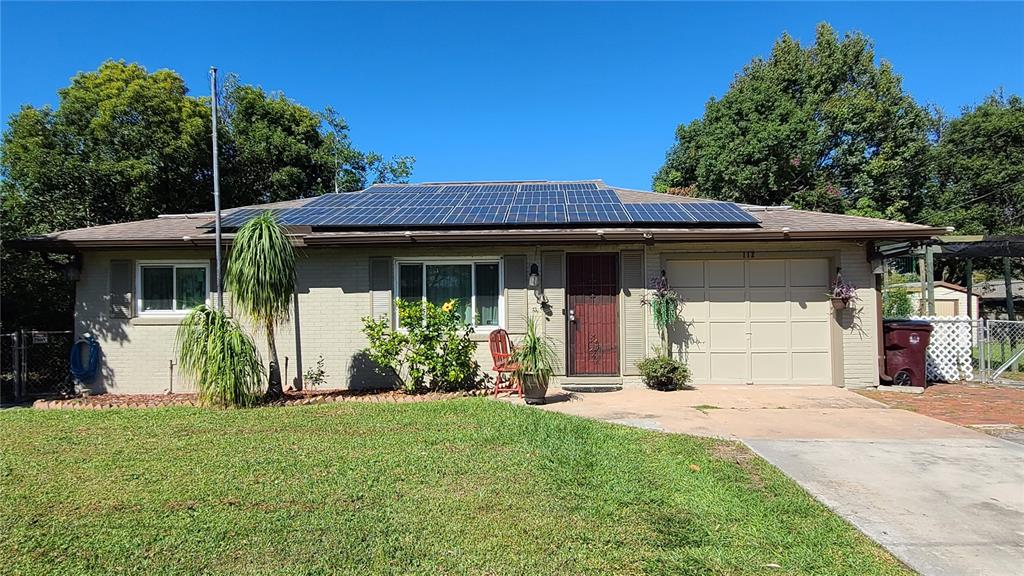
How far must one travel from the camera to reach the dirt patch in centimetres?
432

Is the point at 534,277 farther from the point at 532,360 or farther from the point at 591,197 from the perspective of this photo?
the point at 591,197

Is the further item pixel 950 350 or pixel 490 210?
pixel 950 350

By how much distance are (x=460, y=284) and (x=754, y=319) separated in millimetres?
5146

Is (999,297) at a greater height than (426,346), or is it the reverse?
(999,297)

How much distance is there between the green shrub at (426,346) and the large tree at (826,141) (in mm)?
18447

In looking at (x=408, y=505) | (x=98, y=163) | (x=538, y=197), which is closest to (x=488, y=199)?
(x=538, y=197)

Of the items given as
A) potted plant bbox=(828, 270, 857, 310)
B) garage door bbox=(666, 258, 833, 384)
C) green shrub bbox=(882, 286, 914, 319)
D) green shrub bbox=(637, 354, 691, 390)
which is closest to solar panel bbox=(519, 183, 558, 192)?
garage door bbox=(666, 258, 833, 384)

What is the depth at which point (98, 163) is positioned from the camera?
538 inches

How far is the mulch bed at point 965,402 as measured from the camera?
6617 mm

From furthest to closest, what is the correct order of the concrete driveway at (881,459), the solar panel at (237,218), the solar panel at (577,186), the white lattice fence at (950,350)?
the solar panel at (577,186)
the white lattice fence at (950,350)
the solar panel at (237,218)
the concrete driveway at (881,459)

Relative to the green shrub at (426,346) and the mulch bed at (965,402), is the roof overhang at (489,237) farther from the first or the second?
the mulch bed at (965,402)

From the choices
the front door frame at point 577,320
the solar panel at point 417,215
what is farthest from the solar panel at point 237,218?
the front door frame at point 577,320

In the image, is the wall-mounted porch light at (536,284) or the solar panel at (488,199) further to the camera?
the solar panel at (488,199)

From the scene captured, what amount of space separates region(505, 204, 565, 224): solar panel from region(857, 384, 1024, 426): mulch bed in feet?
18.6
